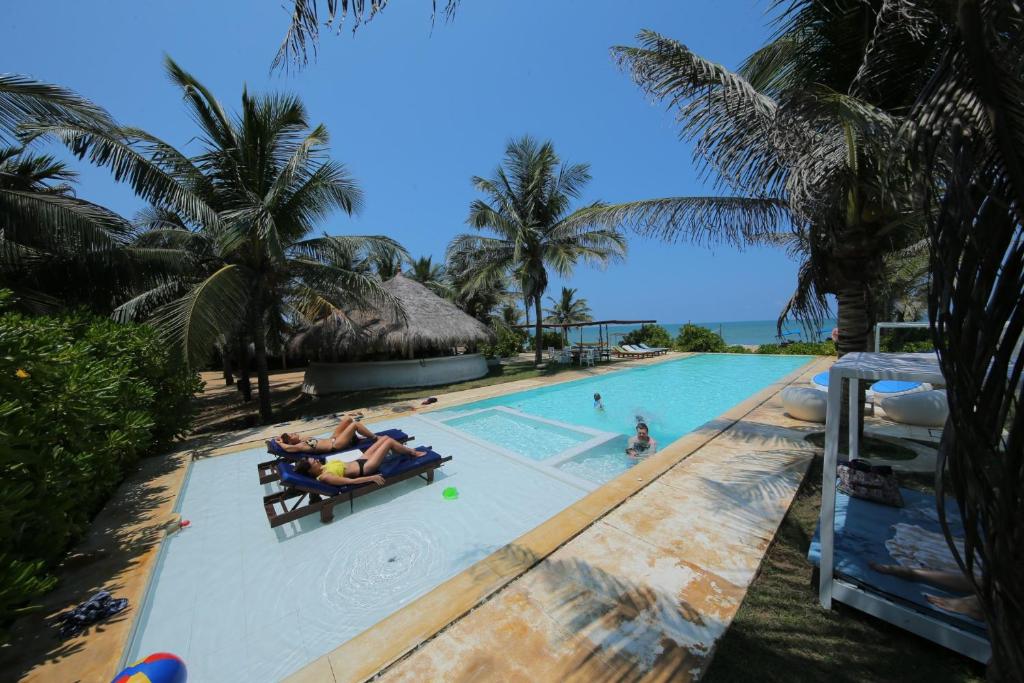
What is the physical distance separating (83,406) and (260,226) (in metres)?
5.55

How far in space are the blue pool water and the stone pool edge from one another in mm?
4108

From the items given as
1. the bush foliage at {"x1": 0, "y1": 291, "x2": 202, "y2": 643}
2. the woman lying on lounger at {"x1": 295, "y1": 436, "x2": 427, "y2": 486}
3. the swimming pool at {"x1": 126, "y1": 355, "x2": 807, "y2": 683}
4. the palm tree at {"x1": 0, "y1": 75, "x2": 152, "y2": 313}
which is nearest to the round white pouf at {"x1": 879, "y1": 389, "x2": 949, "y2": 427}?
the swimming pool at {"x1": 126, "y1": 355, "x2": 807, "y2": 683}

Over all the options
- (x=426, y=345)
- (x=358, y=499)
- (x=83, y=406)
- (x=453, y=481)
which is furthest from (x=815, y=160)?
(x=426, y=345)

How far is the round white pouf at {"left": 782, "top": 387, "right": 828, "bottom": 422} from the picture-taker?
19.0 ft

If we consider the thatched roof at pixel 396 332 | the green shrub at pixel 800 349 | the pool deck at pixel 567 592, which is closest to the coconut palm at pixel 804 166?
the pool deck at pixel 567 592

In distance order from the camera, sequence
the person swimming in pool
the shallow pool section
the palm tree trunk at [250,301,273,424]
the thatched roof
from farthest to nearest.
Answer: the thatched roof → the palm tree trunk at [250,301,273,424] → the person swimming in pool → the shallow pool section

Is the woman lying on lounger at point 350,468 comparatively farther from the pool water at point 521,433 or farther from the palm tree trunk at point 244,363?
the palm tree trunk at point 244,363

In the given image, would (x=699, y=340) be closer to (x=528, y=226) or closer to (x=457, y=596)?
(x=528, y=226)

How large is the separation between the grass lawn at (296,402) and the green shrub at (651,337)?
9.78 meters

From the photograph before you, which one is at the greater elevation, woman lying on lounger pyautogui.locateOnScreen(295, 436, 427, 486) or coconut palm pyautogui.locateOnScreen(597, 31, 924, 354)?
coconut palm pyautogui.locateOnScreen(597, 31, 924, 354)

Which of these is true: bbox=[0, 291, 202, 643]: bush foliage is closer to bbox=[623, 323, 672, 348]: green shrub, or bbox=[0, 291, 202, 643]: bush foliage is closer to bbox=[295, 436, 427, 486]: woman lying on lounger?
bbox=[295, 436, 427, 486]: woman lying on lounger

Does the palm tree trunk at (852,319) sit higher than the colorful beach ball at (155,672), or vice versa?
the palm tree trunk at (852,319)

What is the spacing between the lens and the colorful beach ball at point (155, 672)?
1.66 m

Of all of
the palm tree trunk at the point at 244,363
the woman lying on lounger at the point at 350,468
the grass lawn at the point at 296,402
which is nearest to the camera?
the woman lying on lounger at the point at 350,468
